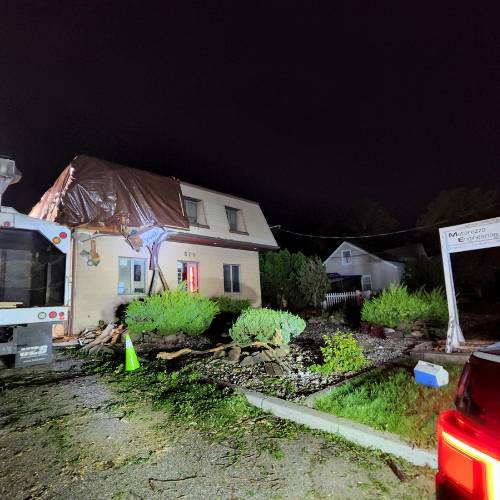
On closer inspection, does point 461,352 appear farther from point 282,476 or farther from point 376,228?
point 376,228

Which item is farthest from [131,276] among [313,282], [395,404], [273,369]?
[395,404]

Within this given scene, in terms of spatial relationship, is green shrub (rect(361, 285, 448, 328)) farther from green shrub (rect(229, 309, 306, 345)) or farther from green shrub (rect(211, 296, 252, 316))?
green shrub (rect(211, 296, 252, 316))

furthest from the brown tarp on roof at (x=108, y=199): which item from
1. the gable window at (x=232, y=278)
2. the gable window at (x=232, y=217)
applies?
the gable window at (x=232, y=278)

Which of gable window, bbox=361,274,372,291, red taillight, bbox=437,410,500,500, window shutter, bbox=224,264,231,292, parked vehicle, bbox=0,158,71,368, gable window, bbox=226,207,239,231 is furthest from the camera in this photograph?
gable window, bbox=361,274,372,291

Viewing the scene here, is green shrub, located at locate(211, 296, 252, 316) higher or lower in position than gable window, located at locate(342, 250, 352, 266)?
lower

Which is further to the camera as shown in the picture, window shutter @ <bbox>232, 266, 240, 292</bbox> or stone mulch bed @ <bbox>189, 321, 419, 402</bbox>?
window shutter @ <bbox>232, 266, 240, 292</bbox>

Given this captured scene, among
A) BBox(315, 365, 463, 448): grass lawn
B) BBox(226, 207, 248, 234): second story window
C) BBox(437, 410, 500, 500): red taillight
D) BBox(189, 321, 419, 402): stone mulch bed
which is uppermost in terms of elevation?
BBox(226, 207, 248, 234): second story window

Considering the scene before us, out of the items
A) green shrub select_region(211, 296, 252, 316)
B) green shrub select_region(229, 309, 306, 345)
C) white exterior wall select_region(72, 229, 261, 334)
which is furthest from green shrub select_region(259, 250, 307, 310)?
green shrub select_region(229, 309, 306, 345)

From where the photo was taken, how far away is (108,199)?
39.2ft

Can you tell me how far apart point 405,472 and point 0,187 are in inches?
337

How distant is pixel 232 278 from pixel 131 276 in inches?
201

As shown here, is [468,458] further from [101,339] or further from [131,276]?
[131,276]

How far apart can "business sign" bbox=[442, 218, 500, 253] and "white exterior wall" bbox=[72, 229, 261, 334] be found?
9.87 metres

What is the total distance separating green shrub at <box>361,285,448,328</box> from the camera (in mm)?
9453
